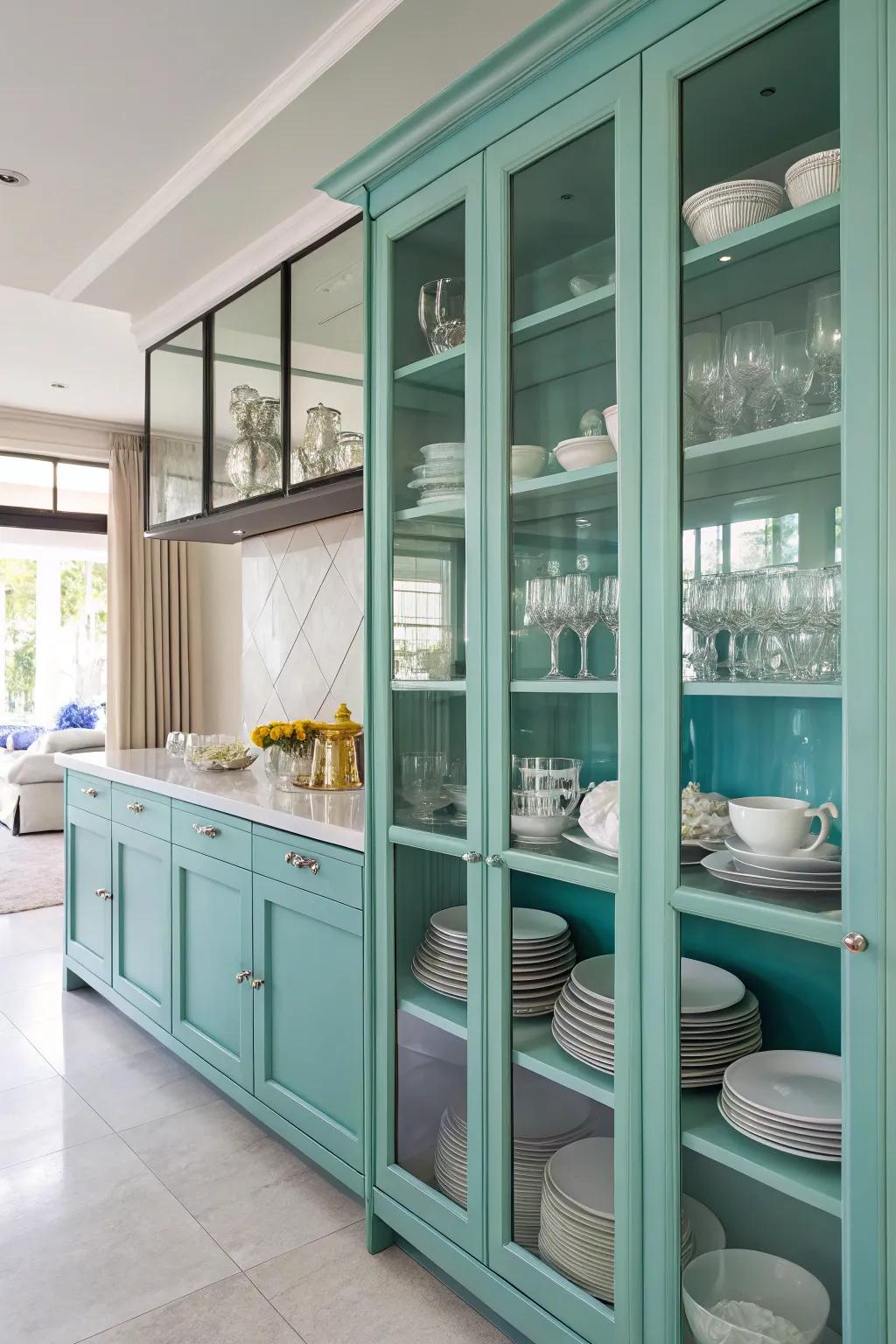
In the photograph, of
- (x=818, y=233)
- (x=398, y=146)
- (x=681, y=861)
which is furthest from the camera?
(x=398, y=146)

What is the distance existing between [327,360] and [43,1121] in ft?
7.54

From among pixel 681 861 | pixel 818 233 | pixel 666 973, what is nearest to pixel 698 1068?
pixel 666 973

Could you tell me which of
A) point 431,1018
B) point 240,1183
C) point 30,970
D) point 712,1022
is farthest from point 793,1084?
point 30,970

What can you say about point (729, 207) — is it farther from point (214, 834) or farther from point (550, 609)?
point (214, 834)

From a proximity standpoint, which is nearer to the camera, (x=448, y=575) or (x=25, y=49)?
(x=448, y=575)

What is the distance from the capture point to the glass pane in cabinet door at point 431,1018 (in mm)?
1768

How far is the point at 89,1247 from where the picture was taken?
2.03 metres

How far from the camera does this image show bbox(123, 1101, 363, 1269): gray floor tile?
2072mm

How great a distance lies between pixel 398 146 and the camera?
1.81 meters

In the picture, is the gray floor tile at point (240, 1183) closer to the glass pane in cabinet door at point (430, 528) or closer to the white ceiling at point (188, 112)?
the glass pane in cabinet door at point (430, 528)

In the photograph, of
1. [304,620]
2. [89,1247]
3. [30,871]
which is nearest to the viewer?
[89,1247]

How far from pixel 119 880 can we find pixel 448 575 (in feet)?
6.47

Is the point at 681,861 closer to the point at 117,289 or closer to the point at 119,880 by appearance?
the point at 119,880

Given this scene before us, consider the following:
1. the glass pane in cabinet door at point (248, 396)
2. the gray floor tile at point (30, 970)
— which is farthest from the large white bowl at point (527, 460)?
the gray floor tile at point (30, 970)
